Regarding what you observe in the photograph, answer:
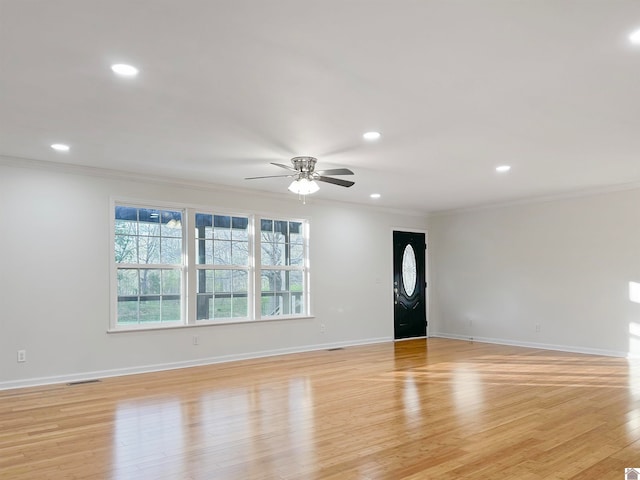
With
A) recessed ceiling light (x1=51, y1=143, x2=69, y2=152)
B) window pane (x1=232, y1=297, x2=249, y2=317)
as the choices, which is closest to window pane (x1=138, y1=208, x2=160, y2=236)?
recessed ceiling light (x1=51, y1=143, x2=69, y2=152)

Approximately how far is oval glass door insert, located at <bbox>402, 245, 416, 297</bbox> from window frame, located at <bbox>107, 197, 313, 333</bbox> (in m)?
2.42

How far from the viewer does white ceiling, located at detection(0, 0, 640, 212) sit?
95.5 inches

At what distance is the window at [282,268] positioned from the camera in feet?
24.2

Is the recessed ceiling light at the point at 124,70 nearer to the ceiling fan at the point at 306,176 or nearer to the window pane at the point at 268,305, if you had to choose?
the ceiling fan at the point at 306,176

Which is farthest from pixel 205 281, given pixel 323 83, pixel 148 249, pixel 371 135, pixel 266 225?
pixel 323 83

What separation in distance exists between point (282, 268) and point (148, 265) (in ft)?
7.02

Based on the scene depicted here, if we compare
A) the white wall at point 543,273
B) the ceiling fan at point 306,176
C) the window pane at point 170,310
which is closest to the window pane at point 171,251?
the window pane at point 170,310

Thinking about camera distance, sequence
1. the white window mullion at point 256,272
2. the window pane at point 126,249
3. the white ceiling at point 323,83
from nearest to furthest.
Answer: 1. the white ceiling at point 323,83
2. the window pane at point 126,249
3. the white window mullion at point 256,272

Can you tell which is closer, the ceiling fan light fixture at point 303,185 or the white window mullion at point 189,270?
the ceiling fan light fixture at point 303,185

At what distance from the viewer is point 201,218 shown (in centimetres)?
673

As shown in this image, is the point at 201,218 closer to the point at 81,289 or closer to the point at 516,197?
the point at 81,289

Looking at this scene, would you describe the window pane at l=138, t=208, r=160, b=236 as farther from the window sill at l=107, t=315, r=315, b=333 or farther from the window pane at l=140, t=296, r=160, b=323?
the window sill at l=107, t=315, r=315, b=333

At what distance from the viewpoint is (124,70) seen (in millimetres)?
3043

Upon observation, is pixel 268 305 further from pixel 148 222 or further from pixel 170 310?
pixel 148 222
